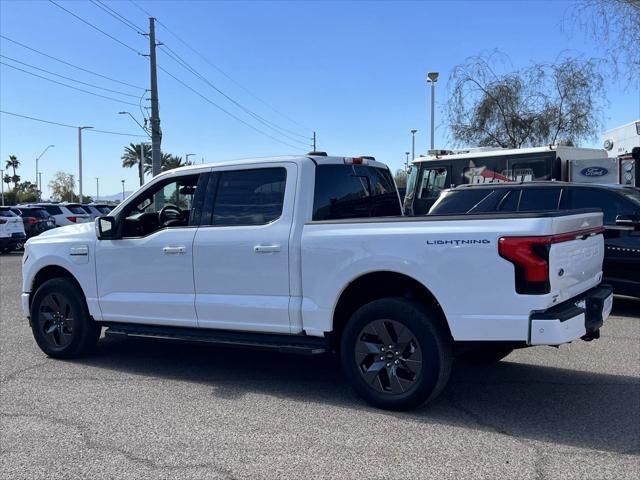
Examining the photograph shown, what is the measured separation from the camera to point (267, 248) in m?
5.06

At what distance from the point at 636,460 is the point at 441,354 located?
1377mm

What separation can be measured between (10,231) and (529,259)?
20.0m

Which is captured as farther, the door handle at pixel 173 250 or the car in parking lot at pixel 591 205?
the car in parking lot at pixel 591 205

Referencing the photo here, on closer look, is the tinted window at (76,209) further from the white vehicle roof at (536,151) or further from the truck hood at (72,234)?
the truck hood at (72,234)

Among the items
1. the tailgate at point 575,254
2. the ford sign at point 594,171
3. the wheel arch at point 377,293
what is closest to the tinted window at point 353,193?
the wheel arch at point 377,293

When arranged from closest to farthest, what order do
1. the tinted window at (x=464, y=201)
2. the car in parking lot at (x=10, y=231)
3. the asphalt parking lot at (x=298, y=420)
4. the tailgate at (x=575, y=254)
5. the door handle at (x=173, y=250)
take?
the asphalt parking lot at (x=298, y=420)
the tailgate at (x=575, y=254)
the door handle at (x=173, y=250)
the tinted window at (x=464, y=201)
the car in parking lot at (x=10, y=231)

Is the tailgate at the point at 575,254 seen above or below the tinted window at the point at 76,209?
below

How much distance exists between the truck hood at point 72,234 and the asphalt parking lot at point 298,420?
4.21 feet

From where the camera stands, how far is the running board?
4961 mm

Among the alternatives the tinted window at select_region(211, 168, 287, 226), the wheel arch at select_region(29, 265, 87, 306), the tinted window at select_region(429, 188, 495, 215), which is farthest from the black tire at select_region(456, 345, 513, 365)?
the wheel arch at select_region(29, 265, 87, 306)

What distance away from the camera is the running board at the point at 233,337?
496 centimetres

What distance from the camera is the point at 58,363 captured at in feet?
20.6

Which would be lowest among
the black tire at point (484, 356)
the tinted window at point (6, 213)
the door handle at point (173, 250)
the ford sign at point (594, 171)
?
the black tire at point (484, 356)

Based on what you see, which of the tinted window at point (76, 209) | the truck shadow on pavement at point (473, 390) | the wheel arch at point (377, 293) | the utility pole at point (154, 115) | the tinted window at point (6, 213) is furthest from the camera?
the tinted window at point (76, 209)
